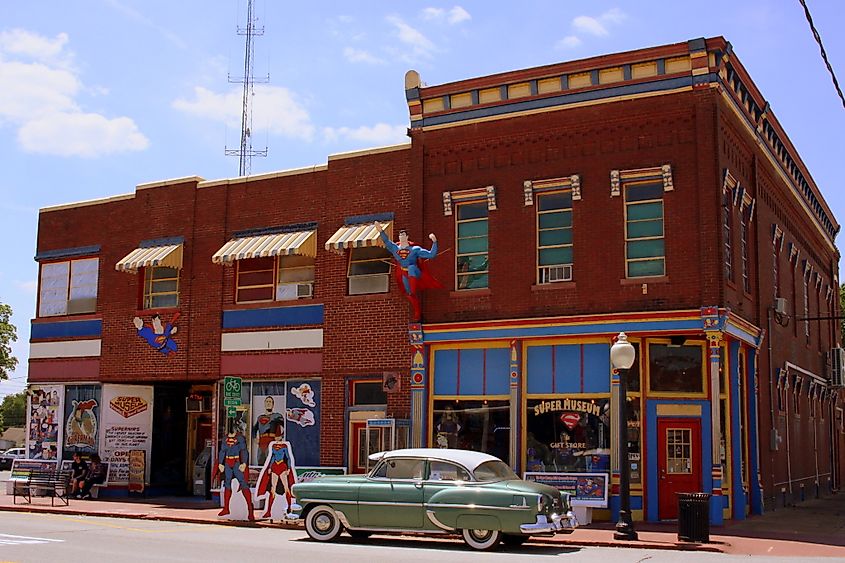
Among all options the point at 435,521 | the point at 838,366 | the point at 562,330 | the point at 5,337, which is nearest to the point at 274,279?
the point at 562,330

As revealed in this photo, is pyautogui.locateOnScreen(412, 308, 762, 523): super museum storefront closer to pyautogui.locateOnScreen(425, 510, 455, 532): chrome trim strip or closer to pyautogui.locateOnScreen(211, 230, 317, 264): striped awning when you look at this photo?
pyautogui.locateOnScreen(211, 230, 317, 264): striped awning

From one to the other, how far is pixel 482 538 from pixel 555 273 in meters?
7.76

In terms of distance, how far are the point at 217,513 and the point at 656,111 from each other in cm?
1318

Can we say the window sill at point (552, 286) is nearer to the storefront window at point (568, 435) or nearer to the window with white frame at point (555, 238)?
the window with white frame at point (555, 238)

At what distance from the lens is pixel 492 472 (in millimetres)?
16703

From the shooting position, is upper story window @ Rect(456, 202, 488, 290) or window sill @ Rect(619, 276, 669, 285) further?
upper story window @ Rect(456, 202, 488, 290)

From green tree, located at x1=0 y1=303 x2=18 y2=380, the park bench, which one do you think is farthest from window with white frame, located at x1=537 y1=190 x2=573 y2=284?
green tree, located at x1=0 y1=303 x2=18 y2=380

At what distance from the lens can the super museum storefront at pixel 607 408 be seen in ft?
67.6

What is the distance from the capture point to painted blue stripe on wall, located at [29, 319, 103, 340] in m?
28.7

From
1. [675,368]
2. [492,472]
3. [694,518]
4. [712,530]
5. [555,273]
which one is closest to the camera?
[492,472]

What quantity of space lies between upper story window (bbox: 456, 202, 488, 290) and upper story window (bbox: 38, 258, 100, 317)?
1174 cm

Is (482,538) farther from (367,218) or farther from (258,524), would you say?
(367,218)

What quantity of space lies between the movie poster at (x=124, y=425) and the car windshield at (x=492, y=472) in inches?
567

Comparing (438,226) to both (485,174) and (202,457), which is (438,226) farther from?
(202,457)
